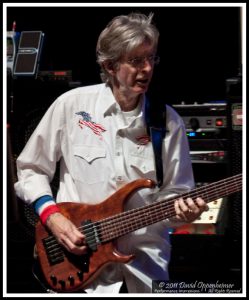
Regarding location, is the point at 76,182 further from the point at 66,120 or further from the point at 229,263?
the point at 229,263

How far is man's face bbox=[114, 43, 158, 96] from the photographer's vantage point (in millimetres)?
2645

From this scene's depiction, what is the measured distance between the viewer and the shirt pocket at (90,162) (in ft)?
8.81

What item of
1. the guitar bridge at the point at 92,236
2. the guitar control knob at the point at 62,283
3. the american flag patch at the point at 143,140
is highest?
the american flag patch at the point at 143,140

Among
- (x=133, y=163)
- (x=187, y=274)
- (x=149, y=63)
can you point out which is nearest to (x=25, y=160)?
(x=133, y=163)

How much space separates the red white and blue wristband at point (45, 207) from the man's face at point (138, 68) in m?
0.59

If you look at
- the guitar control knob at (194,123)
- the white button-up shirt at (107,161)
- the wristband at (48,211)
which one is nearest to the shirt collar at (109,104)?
the white button-up shirt at (107,161)

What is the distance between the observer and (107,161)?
2688 millimetres

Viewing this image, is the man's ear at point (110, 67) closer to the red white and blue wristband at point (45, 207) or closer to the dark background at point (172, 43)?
the red white and blue wristband at point (45, 207)

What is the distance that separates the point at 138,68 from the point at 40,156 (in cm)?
58

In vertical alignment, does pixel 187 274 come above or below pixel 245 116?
below

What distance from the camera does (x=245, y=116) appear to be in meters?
3.03

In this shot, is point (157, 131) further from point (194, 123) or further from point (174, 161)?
point (194, 123)

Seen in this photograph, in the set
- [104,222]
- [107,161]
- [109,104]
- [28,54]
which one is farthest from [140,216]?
[28,54]

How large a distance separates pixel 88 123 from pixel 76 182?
0.85ft
